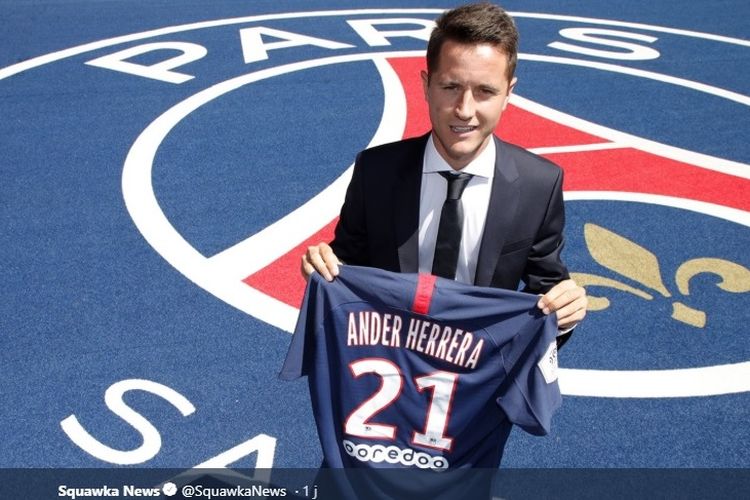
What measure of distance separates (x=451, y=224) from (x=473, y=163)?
0.81 ft

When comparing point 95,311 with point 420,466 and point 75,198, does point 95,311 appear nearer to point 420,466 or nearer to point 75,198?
point 75,198

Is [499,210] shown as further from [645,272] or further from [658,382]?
[645,272]

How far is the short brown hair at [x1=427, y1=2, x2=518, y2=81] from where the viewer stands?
2.40 m

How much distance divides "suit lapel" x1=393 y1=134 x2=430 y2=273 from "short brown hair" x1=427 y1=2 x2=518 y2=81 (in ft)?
1.27

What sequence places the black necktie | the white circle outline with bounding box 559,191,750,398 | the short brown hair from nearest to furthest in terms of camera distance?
1. the short brown hair
2. the black necktie
3. the white circle outline with bounding box 559,191,750,398

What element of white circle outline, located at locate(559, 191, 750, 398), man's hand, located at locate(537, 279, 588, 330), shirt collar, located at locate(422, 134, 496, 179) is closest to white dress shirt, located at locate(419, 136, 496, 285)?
shirt collar, located at locate(422, 134, 496, 179)

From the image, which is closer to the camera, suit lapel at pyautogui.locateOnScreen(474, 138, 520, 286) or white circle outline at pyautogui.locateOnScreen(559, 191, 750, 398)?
suit lapel at pyautogui.locateOnScreen(474, 138, 520, 286)

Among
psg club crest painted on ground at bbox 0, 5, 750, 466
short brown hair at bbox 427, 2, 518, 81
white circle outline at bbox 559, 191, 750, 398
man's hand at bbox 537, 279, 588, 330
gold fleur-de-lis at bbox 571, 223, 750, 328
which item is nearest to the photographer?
short brown hair at bbox 427, 2, 518, 81

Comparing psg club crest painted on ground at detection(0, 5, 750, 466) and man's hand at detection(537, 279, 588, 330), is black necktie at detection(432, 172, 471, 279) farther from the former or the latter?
psg club crest painted on ground at detection(0, 5, 750, 466)

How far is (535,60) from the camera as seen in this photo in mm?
10422

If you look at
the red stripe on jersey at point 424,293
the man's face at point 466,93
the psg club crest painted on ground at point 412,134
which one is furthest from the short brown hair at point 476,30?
the psg club crest painted on ground at point 412,134

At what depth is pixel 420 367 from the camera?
2814mm

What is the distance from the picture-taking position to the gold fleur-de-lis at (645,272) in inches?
217

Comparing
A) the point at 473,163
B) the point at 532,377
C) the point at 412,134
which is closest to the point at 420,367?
the point at 532,377
